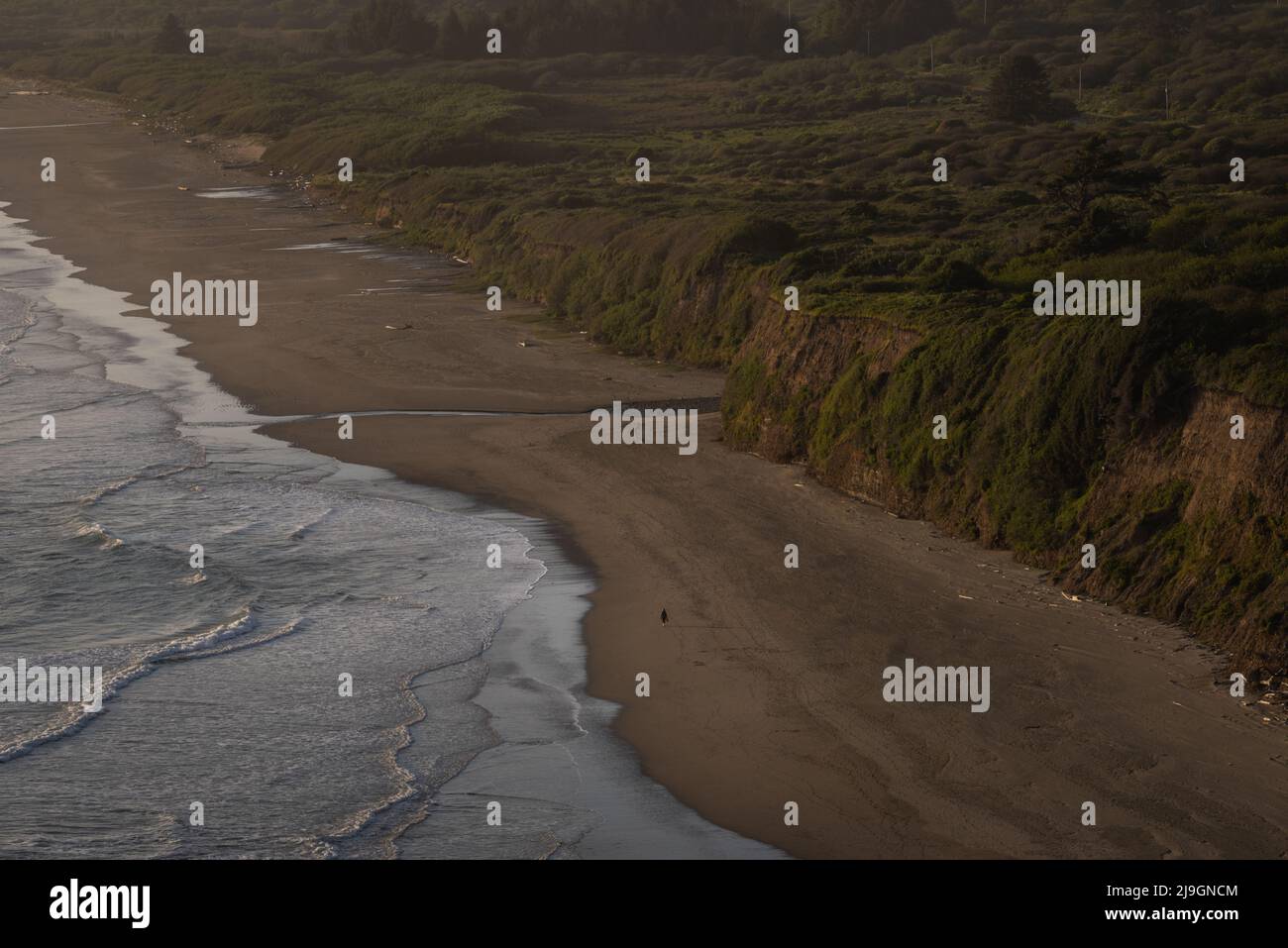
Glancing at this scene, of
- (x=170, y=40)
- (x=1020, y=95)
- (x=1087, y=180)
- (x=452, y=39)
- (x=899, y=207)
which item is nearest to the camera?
(x=1087, y=180)

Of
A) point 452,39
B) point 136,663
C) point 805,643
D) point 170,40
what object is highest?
point 170,40

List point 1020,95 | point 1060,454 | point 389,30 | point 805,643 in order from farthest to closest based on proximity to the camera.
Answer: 1. point 389,30
2. point 1020,95
3. point 1060,454
4. point 805,643

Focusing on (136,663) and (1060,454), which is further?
(1060,454)

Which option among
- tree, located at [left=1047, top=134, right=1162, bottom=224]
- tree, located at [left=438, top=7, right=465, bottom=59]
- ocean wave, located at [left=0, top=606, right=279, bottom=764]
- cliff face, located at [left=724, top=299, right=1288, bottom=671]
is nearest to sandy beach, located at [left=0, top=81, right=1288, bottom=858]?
cliff face, located at [left=724, top=299, right=1288, bottom=671]

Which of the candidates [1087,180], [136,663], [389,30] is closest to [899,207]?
[1087,180]

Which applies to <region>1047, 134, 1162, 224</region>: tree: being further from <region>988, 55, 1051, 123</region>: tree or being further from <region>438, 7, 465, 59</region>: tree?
<region>438, 7, 465, 59</region>: tree

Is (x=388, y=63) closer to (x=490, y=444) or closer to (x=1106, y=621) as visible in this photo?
(x=490, y=444)

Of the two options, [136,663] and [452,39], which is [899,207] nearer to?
[136,663]
